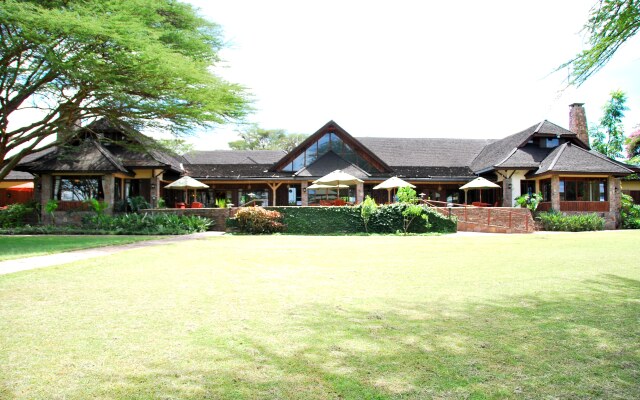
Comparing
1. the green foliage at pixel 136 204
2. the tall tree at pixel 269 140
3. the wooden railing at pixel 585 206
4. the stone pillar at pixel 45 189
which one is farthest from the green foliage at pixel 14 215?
the tall tree at pixel 269 140

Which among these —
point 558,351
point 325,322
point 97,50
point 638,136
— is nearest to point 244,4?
point 97,50

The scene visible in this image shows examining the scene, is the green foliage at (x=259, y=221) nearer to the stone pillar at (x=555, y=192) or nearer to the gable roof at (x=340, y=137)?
the gable roof at (x=340, y=137)

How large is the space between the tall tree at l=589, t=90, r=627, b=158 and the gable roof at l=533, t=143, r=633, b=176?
1659 cm

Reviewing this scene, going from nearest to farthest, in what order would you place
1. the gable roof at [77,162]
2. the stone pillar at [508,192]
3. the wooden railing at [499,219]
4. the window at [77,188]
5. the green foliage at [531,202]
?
the wooden railing at [499,219] → the gable roof at [77,162] → the window at [77,188] → the green foliage at [531,202] → the stone pillar at [508,192]

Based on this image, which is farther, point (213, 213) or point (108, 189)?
point (108, 189)

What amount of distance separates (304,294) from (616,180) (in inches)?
1023

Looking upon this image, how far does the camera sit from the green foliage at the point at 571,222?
22281 millimetres

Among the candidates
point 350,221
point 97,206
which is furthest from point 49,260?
point 97,206

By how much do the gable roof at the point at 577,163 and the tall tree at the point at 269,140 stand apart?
37.2 m

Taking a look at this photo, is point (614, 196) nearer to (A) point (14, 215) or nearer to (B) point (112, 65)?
(B) point (112, 65)

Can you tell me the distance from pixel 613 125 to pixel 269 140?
39.5m

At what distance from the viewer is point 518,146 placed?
92.5ft

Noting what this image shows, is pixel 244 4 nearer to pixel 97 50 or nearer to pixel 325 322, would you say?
pixel 97 50

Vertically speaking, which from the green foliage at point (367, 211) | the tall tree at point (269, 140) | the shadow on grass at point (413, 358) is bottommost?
the shadow on grass at point (413, 358)
